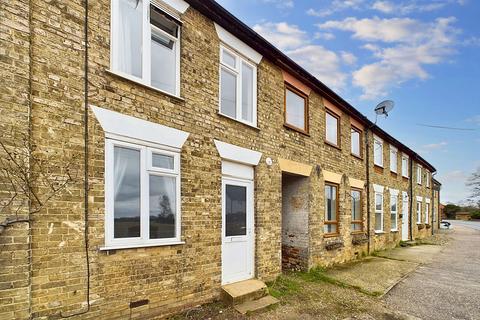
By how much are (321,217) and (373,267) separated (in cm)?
251

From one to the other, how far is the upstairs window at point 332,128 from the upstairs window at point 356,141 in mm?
1306

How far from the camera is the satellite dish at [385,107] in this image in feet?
44.0

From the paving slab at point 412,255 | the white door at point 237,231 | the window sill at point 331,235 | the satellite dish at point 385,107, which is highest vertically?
the satellite dish at point 385,107

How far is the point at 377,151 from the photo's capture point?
1484 centimetres

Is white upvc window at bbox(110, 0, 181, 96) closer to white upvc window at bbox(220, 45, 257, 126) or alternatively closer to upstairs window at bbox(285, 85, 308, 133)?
white upvc window at bbox(220, 45, 257, 126)

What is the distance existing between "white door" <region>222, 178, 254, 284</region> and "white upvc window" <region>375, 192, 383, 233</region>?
30.2 ft

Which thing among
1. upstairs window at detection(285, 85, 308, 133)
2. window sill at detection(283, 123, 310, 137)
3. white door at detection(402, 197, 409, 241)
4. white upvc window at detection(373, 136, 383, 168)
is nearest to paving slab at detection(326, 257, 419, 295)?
window sill at detection(283, 123, 310, 137)

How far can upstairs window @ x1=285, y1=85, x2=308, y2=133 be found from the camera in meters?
8.81

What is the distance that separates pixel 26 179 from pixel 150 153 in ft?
5.83

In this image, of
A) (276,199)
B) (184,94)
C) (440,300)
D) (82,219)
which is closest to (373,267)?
(440,300)

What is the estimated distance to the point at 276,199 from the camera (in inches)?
310

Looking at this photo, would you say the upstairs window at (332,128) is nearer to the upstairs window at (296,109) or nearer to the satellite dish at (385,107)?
the upstairs window at (296,109)

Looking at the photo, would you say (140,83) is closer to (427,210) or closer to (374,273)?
(374,273)

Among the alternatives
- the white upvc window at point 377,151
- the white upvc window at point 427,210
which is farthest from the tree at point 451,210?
the white upvc window at point 377,151
